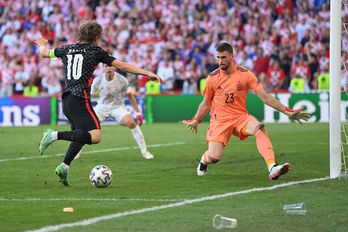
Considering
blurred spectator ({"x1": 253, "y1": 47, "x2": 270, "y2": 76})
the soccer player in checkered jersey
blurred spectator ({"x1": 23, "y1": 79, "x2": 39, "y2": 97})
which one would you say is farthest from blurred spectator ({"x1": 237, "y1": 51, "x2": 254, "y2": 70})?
the soccer player in checkered jersey

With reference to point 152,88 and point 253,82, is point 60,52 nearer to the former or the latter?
point 253,82

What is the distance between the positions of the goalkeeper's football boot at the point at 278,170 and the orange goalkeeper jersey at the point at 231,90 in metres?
1.28

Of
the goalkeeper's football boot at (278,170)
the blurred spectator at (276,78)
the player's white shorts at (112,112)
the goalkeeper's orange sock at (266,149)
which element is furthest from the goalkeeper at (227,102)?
the blurred spectator at (276,78)

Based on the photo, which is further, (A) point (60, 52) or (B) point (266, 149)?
(B) point (266, 149)

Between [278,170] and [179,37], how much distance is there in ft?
66.8

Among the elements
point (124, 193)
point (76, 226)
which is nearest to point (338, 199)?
point (124, 193)

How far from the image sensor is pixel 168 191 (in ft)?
33.4

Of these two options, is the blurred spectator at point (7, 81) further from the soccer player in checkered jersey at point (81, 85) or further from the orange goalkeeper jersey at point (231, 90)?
the soccer player in checkered jersey at point (81, 85)

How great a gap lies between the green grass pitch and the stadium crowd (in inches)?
387

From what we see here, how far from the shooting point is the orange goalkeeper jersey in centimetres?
1176

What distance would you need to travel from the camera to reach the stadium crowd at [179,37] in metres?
27.9

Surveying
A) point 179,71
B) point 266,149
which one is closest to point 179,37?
point 179,71

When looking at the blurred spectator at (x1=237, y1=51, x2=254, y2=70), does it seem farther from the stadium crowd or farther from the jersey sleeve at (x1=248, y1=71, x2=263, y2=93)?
the jersey sleeve at (x1=248, y1=71, x2=263, y2=93)

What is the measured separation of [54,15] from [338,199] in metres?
25.1
